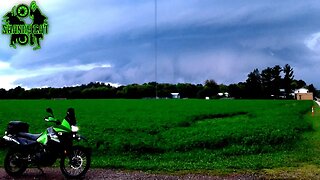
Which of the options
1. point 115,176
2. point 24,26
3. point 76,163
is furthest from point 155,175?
point 24,26

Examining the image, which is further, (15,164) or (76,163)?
(15,164)

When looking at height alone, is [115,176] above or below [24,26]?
below

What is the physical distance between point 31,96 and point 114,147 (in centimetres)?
3747

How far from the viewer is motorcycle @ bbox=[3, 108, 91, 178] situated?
11.5 meters

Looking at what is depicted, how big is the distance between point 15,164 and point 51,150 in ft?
4.13

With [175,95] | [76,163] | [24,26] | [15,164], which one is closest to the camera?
[76,163]

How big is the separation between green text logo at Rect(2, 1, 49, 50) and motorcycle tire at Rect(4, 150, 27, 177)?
4476 millimetres

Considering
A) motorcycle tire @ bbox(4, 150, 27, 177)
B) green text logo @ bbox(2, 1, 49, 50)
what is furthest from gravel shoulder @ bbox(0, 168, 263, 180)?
green text logo @ bbox(2, 1, 49, 50)

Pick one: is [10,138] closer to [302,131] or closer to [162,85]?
[302,131]

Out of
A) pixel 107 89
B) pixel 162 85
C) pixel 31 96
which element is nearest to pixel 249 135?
pixel 31 96

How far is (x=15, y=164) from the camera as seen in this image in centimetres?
1206

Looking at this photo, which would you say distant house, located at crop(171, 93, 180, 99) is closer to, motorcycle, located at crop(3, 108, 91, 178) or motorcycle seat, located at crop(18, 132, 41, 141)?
motorcycle seat, located at crop(18, 132, 41, 141)

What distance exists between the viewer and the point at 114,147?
1870 cm

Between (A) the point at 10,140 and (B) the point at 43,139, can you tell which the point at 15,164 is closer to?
(A) the point at 10,140
